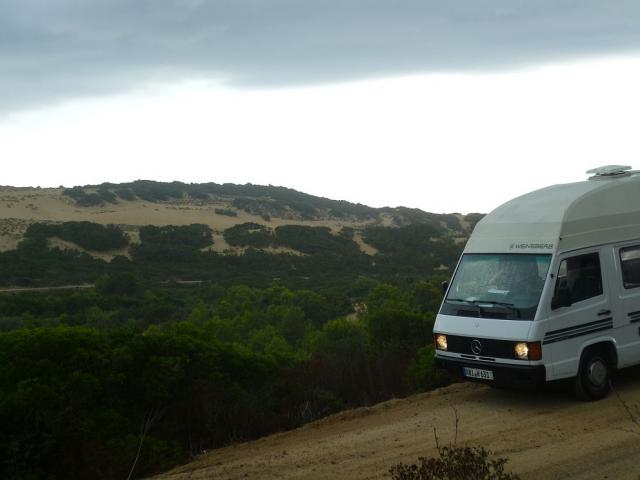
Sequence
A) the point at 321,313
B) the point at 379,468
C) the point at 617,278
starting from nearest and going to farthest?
1. the point at 379,468
2. the point at 617,278
3. the point at 321,313

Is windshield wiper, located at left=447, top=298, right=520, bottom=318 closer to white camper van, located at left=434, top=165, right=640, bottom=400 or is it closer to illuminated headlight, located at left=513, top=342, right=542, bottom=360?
white camper van, located at left=434, top=165, right=640, bottom=400

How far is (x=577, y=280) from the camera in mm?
9602

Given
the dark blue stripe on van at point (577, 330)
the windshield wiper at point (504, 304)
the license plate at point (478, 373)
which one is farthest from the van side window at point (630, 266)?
the license plate at point (478, 373)

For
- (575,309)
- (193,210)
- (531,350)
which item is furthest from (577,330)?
(193,210)

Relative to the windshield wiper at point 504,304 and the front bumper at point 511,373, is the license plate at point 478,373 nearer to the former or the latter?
the front bumper at point 511,373

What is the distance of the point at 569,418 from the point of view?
29.3ft

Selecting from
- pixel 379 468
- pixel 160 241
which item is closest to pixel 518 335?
pixel 379 468

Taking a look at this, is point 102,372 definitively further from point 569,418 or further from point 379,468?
point 569,418

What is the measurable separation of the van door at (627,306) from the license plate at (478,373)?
196cm

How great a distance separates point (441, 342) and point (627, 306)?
2619mm

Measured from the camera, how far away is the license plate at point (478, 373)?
9.31 meters

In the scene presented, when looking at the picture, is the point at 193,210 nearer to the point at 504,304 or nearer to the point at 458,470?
the point at 504,304

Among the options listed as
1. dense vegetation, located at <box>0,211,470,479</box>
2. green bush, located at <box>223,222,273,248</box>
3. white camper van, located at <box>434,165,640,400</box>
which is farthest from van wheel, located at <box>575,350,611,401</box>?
green bush, located at <box>223,222,273,248</box>

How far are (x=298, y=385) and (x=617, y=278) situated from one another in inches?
189
